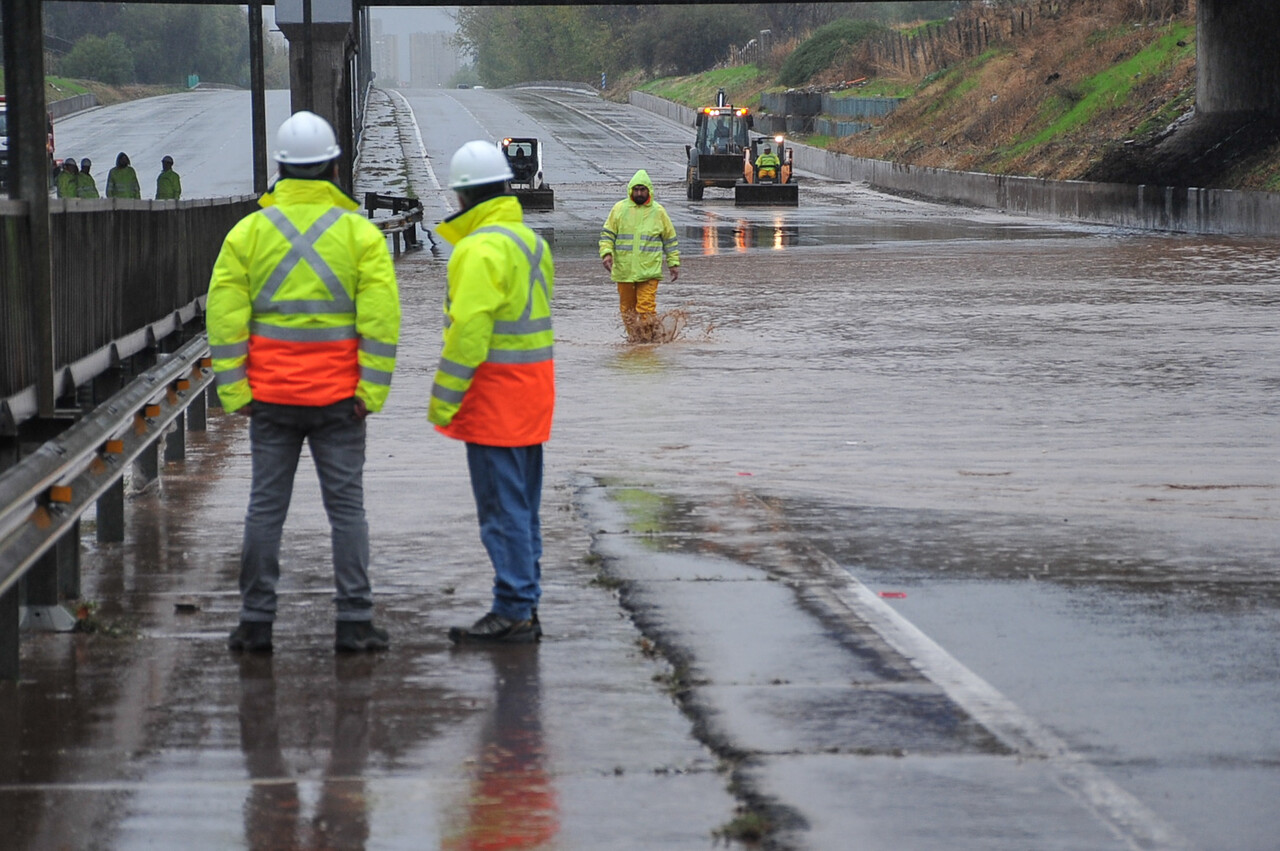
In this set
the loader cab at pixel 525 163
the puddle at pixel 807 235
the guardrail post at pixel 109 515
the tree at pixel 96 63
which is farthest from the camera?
the tree at pixel 96 63

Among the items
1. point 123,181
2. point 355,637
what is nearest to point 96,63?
point 123,181

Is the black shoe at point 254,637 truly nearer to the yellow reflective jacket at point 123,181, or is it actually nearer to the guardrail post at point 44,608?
the guardrail post at point 44,608

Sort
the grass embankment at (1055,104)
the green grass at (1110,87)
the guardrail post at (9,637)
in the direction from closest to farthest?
1. the guardrail post at (9,637)
2. the grass embankment at (1055,104)
3. the green grass at (1110,87)

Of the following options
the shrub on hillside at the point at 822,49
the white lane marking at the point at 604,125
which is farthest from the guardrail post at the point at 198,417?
the shrub on hillside at the point at 822,49

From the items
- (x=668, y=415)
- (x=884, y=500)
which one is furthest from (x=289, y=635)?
(x=668, y=415)

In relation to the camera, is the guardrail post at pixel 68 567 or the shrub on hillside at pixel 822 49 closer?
the guardrail post at pixel 68 567

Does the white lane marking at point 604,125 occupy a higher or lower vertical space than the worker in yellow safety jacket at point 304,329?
higher

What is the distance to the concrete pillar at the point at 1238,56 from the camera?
43.8m

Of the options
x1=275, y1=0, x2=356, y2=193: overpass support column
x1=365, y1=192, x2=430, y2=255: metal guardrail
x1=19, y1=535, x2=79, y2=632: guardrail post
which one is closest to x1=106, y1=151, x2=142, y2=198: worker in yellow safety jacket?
x1=365, y1=192, x2=430, y2=255: metal guardrail

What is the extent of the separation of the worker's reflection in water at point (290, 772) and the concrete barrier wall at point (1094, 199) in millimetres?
32940

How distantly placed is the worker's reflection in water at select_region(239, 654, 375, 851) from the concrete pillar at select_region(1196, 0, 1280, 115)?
40.8 m

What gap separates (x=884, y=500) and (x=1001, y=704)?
162 inches

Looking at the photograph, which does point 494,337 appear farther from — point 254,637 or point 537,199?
point 537,199

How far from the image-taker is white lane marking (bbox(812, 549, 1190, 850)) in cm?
504
